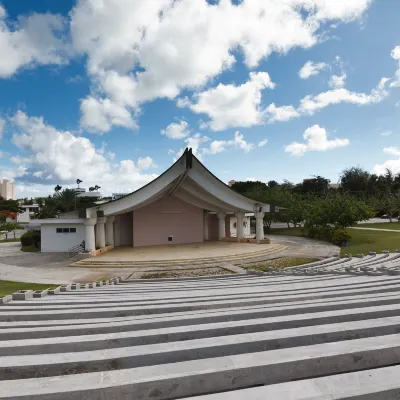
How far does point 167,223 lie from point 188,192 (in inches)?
146

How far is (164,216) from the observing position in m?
26.9

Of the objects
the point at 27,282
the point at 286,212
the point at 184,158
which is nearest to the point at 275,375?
the point at 27,282

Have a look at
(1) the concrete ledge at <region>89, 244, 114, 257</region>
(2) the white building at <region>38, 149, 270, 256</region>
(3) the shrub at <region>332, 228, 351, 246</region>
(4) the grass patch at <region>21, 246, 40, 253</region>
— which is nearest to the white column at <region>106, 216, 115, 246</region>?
(2) the white building at <region>38, 149, 270, 256</region>

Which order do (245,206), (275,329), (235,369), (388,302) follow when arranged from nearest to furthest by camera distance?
(235,369) < (275,329) < (388,302) < (245,206)

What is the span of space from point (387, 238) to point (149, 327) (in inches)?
1201

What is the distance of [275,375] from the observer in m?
2.06

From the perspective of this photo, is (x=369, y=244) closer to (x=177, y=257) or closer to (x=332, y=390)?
(x=177, y=257)

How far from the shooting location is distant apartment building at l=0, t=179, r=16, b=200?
138 metres

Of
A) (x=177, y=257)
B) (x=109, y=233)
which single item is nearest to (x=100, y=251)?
(x=109, y=233)

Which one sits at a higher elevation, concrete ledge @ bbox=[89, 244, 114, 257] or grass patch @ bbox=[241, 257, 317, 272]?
concrete ledge @ bbox=[89, 244, 114, 257]

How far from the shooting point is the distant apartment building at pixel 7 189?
452 ft

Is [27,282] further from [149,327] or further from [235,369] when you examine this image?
[235,369]

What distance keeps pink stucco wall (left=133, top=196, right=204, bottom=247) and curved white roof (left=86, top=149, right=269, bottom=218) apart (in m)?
1.06

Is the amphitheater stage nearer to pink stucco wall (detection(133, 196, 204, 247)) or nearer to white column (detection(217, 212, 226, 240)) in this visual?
pink stucco wall (detection(133, 196, 204, 247))
